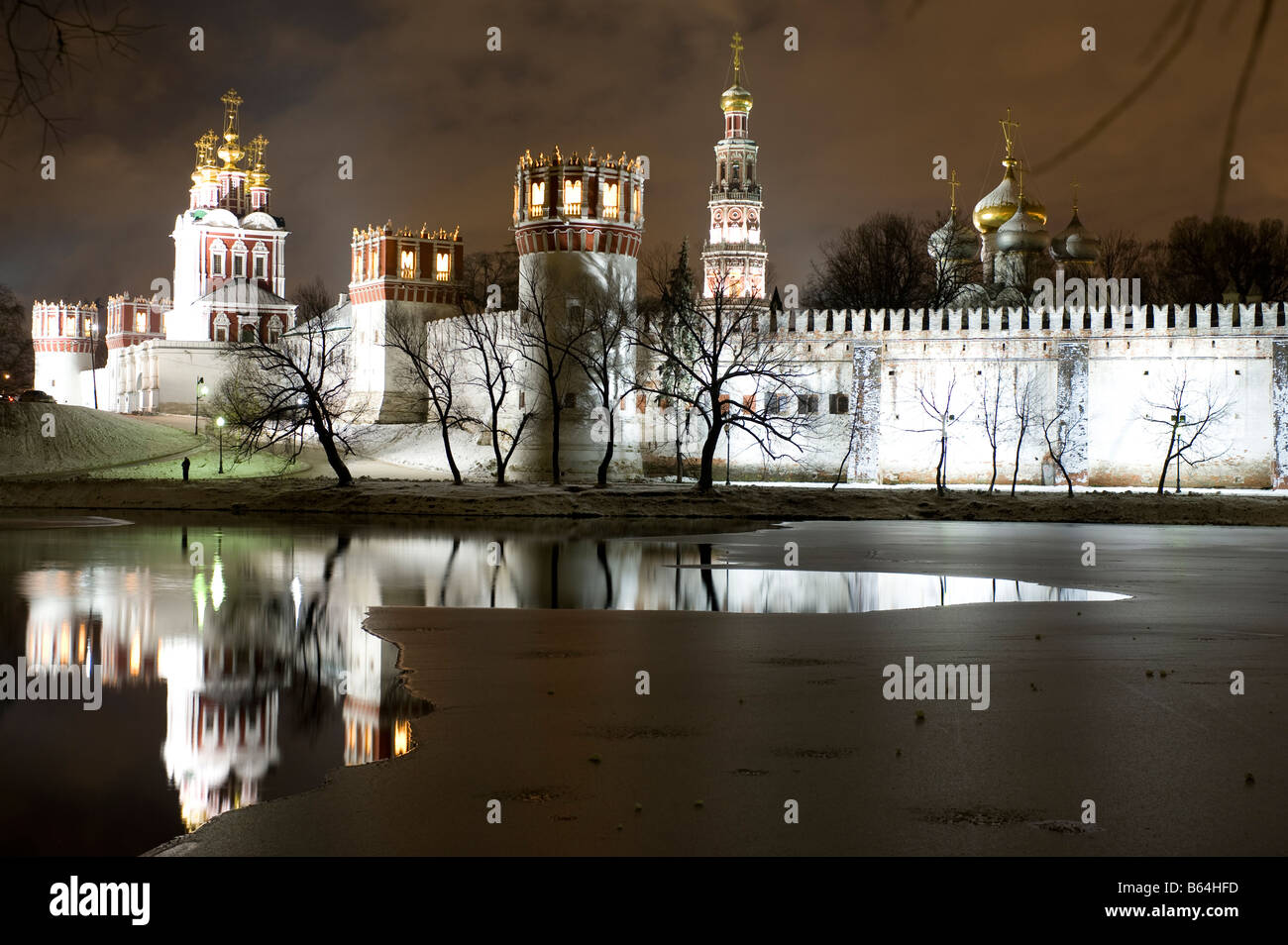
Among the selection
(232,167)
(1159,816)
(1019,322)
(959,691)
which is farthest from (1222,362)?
(232,167)

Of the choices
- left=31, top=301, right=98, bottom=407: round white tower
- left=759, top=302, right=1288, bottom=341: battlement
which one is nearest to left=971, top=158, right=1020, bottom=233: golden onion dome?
left=759, top=302, right=1288, bottom=341: battlement

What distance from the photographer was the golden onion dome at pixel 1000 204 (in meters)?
57.2

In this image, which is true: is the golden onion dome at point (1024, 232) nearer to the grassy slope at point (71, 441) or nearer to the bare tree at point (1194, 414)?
the bare tree at point (1194, 414)

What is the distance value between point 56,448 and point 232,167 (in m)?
36.4

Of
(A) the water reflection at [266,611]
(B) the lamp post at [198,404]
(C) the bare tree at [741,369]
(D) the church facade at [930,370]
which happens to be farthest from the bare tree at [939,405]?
(B) the lamp post at [198,404]

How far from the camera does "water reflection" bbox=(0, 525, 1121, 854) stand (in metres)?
7.48

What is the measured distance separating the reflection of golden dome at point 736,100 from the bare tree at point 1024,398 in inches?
Answer: 1263

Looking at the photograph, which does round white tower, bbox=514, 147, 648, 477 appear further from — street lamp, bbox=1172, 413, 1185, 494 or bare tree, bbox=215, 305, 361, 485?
street lamp, bbox=1172, 413, 1185, 494

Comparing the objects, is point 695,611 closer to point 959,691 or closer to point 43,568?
point 959,691

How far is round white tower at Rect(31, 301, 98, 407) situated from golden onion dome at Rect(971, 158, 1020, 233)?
57135 mm

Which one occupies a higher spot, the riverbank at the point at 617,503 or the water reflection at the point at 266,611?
the riverbank at the point at 617,503

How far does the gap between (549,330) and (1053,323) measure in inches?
660

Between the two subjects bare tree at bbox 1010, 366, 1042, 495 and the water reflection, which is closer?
the water reflection

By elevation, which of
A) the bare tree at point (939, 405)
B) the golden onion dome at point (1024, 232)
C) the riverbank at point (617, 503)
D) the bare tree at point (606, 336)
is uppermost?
the golden onion dome at point (1024, 232)
